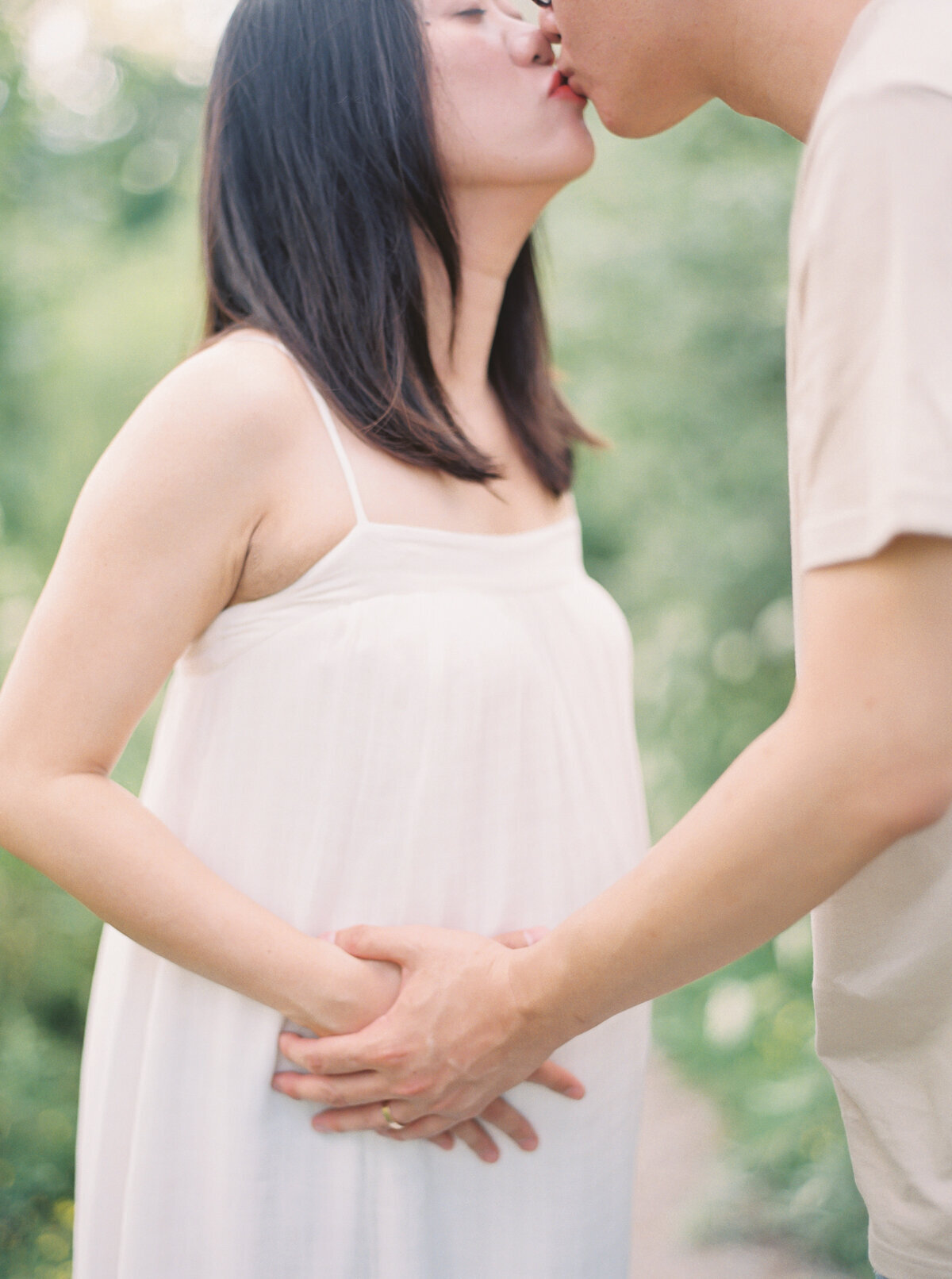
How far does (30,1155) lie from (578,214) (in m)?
2.76

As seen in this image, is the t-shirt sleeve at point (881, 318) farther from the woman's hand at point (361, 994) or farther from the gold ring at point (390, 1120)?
the gold ring at point (390, 1120)

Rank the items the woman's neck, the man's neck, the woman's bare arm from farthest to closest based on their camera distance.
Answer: the woman's neck → the woman's bare arm → the man's neck

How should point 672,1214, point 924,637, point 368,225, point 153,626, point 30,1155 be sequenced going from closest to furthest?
1. point 924,637
2. point 153,626
3. point 368,225
4. point 30,1155
5. point 672,1214

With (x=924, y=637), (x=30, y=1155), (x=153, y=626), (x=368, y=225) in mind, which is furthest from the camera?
(x=30, y=1155)

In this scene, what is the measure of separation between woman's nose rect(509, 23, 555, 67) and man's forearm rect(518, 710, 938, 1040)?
1044mm

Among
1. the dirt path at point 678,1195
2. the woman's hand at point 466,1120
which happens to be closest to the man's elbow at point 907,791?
the woman's hand at point 466,1120

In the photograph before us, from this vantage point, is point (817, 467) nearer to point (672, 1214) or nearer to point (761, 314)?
point (761, 314)

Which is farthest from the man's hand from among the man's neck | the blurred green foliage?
the blurred green foliage

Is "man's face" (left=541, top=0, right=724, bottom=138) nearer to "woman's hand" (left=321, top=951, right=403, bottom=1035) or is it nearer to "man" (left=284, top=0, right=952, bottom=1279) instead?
"man" (left=284, top=0, right=952, bottom=1279)

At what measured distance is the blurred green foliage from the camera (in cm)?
280

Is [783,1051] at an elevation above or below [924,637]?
below

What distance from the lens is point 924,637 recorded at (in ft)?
2.94

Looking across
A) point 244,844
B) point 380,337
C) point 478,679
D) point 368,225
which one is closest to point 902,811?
point 478,679

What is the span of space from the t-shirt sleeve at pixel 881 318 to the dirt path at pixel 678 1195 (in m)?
2.56
